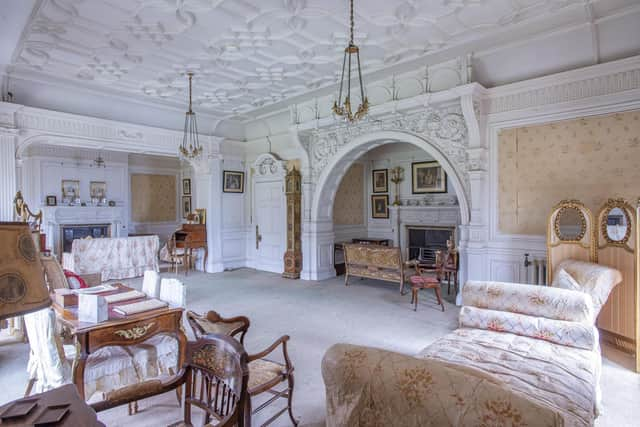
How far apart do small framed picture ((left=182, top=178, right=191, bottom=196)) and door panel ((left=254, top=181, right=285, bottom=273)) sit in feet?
12.8

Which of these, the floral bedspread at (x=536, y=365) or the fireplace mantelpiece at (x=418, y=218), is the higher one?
the fireplace mantelpiece at (x=418, y=218)

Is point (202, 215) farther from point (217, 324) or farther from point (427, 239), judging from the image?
point (217, 324)

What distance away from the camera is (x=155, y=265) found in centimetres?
787

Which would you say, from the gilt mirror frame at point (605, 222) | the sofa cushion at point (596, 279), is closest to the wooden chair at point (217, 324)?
the sofa cushion at point (596, 279)

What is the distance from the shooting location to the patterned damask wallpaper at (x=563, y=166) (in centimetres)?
406

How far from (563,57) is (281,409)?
5058mm

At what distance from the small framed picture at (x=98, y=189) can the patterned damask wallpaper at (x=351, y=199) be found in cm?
677

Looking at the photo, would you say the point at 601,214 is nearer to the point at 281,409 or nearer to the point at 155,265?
the point at 281,409

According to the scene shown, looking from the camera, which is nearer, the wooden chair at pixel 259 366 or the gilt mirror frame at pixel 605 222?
the wooden chair at pixel 259 366

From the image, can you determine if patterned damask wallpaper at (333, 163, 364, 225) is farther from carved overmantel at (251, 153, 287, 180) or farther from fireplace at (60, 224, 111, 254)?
fireplace at (60, 224, 111, 254)

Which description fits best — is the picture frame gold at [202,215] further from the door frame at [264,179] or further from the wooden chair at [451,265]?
the wooden chair at [451,265]

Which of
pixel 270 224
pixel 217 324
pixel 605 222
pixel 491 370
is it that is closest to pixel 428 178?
pixel 270 224

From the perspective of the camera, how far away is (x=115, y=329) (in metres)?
2.40

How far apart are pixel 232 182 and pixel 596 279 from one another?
725 cm
